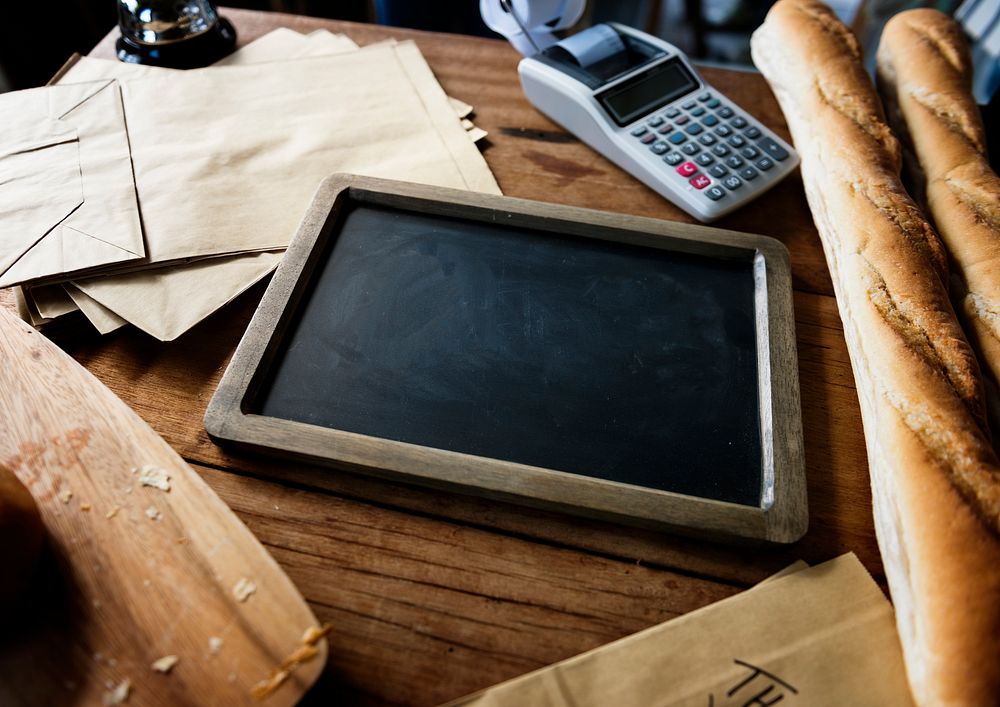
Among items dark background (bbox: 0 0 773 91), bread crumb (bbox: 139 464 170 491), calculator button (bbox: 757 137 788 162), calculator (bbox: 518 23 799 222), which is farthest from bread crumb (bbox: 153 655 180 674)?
dark background (bbox: 0 0 773 91)

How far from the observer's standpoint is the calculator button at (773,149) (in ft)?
2.77

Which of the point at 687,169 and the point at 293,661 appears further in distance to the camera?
the point at 687,169

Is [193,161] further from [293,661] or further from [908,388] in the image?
[908,388]

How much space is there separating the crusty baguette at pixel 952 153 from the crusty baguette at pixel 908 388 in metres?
0.04

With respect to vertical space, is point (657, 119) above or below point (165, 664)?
above

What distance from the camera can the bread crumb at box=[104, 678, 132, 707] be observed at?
1.48 feet

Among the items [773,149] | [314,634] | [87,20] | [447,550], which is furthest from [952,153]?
[87,20]

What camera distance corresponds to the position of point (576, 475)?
1.86 feet

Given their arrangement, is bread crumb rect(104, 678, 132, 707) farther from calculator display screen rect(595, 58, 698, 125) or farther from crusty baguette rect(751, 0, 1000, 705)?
calculator display screen rect(595, 58, 698, 125)

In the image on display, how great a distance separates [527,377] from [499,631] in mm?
221

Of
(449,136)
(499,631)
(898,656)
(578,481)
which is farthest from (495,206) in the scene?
(898,656)

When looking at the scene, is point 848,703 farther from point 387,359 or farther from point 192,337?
point 192,337

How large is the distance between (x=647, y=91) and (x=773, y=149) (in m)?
0.18

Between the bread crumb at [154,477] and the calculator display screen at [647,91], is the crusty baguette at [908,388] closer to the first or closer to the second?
the calculator display screen at [647,91]
